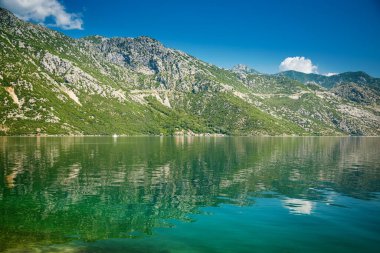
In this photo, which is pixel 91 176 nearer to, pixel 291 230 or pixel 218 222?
pixel 218 222

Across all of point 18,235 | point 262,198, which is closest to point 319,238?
point 262,198

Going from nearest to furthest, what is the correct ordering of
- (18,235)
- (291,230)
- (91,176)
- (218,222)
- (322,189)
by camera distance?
(18,235), (291,230), (218,222), (322,189), (91,176)

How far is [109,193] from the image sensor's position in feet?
182

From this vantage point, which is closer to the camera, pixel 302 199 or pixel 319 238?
pixel 319 238

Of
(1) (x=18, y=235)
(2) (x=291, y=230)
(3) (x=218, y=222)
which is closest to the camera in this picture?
(1) (x=18, y=235)

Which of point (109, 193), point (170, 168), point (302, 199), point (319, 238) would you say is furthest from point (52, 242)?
point (170, 168)

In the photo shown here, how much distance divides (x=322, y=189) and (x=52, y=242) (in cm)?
4994

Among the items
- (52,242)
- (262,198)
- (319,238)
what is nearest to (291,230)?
(319,238)

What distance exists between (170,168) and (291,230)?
54.8 meters

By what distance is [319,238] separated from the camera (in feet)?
113

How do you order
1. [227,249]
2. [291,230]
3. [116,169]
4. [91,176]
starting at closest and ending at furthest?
[227,249] → [291,230] → [91,176] → [116,169]

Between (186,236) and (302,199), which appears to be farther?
(302,199)

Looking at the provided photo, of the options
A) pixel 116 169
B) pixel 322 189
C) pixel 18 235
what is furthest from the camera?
pixel 116 169

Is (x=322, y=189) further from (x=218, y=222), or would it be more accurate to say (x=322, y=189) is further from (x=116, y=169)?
(x=116, y=169)
